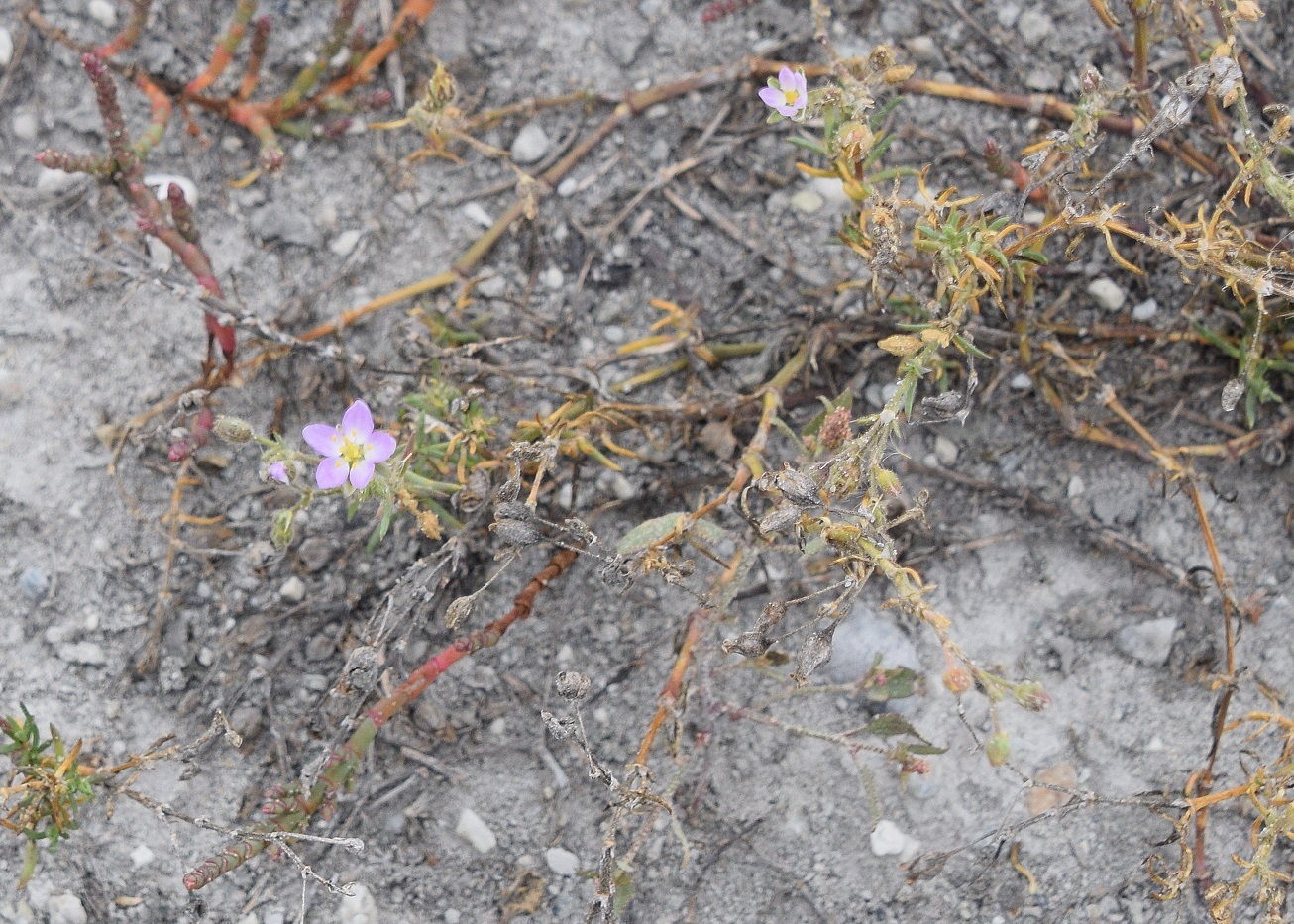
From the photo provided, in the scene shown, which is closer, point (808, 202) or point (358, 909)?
point (358, 909)

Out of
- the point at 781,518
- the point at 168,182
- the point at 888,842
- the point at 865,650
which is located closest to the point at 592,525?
the point at 865,650

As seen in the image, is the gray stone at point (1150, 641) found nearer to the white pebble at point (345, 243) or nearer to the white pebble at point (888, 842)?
the white pebble at point (888, 842)

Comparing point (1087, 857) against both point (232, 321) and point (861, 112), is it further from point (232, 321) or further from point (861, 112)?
point (232, 321)

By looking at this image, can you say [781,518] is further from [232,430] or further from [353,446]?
[232,430]

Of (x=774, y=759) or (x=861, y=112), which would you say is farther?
(x=774, y=759)

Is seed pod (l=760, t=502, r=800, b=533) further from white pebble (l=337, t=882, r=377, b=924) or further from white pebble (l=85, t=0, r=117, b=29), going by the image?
white pebble (l=85, t=0, r=117, b=29)

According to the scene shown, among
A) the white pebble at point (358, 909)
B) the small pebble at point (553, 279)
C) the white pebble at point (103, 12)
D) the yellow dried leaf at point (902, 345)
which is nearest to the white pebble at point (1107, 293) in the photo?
the yellow dried leaf at point (902, 345)

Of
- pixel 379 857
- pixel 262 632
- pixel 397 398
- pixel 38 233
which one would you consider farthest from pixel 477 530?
pixel 38 233

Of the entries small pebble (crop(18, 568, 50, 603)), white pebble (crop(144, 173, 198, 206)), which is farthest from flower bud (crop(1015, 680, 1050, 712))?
white pebble (crop(144, 173, 198, 206))
